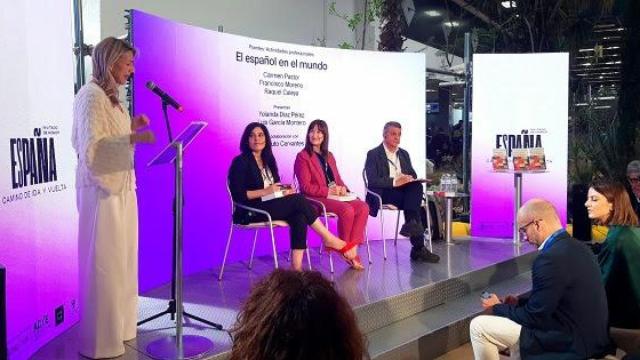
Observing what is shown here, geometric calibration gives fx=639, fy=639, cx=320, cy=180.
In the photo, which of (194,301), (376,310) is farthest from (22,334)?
(376,310)

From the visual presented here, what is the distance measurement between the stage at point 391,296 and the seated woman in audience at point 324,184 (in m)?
0.36

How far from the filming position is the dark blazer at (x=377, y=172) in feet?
18.3

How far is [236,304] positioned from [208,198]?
45.8 inches

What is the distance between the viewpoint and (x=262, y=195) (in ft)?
15.0

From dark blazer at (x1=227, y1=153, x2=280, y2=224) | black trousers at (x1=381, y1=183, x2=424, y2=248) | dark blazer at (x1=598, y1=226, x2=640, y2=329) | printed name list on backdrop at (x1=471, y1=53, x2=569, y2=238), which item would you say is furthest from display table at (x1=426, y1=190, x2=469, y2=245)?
dark blazer at (x1=598, y1=226, x2=640, y2=329)

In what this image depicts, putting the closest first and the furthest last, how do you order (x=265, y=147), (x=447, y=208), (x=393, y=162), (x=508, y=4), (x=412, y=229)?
(x=265, y=147) → (x=412, y=229) → (x=393, y=162) → (x=447, y=208) → (x=508, y=4)

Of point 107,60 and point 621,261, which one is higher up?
point 107,60

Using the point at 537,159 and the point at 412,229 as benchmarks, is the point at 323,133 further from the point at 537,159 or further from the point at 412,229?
the point at 537,159

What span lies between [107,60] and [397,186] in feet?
10.3

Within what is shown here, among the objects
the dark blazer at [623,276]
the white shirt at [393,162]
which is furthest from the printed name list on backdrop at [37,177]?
the white shirt at [393,162]

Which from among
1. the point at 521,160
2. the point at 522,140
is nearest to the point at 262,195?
the point at 521,160

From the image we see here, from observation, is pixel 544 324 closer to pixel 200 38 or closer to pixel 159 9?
pixel 200 38

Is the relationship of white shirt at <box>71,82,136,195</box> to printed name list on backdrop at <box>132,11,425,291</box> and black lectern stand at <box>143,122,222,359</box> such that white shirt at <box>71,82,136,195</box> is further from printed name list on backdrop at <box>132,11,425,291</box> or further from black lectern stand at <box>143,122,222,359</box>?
printed name list on backdrop at <box>132,11,425,291</box>

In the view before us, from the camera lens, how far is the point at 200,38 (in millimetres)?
4766
